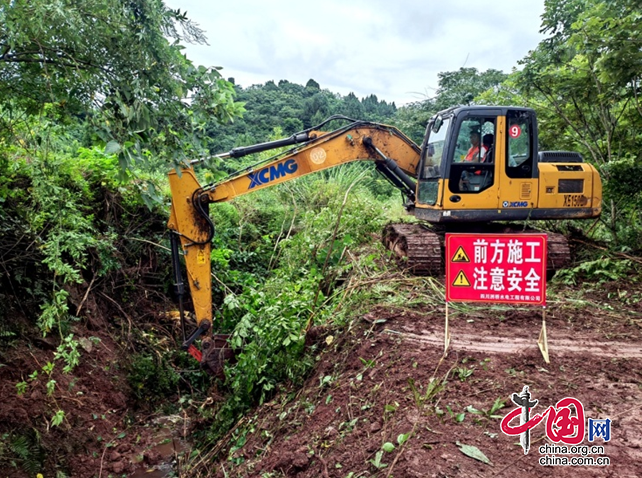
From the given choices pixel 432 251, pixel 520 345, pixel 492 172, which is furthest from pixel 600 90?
pixel 520 345

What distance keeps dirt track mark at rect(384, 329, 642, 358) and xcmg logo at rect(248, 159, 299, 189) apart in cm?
256

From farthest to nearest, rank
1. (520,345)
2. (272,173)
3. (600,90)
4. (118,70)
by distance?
Answer: (600,90), (272,173), (520,345), (118,70)

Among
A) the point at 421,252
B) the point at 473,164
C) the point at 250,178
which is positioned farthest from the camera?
the point at 421,252

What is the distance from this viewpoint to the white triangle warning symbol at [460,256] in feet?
13.3

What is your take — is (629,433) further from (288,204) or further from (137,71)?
(288,204)

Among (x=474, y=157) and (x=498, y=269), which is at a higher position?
(x=474, y=157)

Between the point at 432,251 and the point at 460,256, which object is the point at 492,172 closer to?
the point at 432,251

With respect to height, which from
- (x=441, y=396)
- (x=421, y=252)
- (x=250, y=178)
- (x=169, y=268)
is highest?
(x=250, y=178)

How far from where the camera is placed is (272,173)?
588cm

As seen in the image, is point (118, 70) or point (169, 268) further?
point (169, 268)

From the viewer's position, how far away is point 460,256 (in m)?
4.05

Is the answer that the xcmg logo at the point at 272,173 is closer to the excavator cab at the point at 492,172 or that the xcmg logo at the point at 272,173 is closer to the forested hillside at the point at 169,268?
the forested hillside at the point at 169,268

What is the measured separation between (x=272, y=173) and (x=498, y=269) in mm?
3041

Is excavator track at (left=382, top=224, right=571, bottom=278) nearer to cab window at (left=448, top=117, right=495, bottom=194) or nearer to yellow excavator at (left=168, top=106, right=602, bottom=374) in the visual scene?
yellow excavator at (left=168, top=106, right=602, bottom=374)
